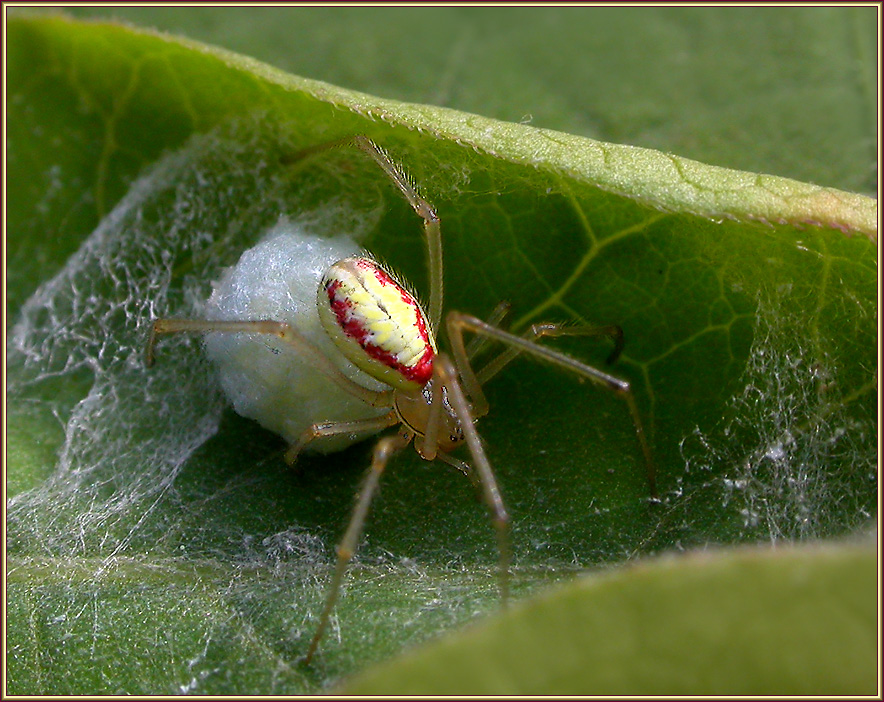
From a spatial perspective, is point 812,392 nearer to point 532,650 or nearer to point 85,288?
point 532,650

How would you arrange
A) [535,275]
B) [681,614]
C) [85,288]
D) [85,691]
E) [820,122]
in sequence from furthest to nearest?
[820,122] → [85,288] → [535,275] → [85,691] → [681,614]

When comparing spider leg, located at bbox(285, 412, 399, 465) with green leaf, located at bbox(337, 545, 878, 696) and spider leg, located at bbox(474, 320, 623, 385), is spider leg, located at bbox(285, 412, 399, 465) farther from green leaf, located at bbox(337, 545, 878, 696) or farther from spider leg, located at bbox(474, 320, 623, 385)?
green leaf, located at bbox(337, 545, 878, 696)

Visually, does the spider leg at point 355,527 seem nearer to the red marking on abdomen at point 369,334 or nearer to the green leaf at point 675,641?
the red marking on abdomen at point 369,334

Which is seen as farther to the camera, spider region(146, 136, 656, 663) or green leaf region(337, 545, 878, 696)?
spider region(146, 136, 656, 663)

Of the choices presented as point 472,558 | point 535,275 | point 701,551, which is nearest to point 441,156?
point 535,275

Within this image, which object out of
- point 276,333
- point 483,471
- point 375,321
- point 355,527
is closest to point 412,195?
point 375,321

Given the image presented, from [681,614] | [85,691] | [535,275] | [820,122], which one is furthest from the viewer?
[820,122]

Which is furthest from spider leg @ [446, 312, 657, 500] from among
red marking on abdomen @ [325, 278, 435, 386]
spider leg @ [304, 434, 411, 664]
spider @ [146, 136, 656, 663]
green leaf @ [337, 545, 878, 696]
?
green leaf @ [337, 545, 878, 696]
